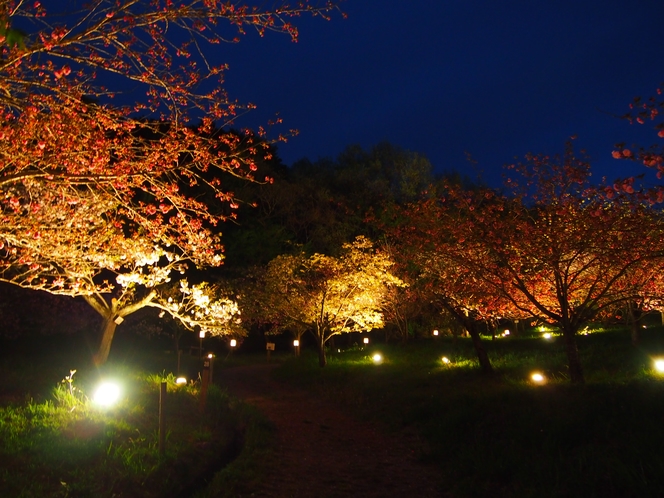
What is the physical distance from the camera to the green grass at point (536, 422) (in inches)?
227

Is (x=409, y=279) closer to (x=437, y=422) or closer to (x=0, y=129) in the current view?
(x=437, y=422)

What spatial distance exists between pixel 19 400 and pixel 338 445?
6.56 meters

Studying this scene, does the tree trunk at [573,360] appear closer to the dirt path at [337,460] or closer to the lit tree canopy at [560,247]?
the lit tree canopy at [560,247]

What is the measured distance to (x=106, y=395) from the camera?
948 cm

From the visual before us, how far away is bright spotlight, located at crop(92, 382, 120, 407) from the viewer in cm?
945

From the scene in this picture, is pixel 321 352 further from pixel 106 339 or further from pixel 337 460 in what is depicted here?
pixel 337 460

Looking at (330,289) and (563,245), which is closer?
(563,245)

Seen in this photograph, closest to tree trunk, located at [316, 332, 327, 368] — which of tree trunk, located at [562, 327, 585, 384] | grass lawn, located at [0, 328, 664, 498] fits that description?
grass lawn, located at [0, 328, 664, 498]

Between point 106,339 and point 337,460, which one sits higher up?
point 106,339

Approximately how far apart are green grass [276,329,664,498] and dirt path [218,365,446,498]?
0.47 meters

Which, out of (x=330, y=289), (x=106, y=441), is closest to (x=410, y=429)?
(x=106, y=441)

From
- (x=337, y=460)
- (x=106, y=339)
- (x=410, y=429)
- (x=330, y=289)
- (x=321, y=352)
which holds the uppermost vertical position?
(x=330, y=289)

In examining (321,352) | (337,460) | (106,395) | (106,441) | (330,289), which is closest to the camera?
(106,441)

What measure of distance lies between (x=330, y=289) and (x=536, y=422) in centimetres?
1404
